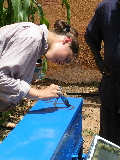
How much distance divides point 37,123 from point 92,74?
11.6 feet

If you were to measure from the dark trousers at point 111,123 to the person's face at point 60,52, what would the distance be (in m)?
0.82

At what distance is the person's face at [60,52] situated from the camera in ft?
6.31

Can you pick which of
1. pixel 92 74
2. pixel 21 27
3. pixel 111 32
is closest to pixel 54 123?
pixel 21 27

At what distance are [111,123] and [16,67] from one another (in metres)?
1.13

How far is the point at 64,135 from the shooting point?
2.01m

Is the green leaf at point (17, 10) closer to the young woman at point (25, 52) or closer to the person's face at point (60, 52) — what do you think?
the young woman at point (25, 52)

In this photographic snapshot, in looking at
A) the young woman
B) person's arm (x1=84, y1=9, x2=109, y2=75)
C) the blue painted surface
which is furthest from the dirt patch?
the young woman

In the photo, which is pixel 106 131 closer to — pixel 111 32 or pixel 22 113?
pixel 111 32

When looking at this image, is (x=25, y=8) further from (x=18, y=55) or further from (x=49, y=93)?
(x=18, y=55)

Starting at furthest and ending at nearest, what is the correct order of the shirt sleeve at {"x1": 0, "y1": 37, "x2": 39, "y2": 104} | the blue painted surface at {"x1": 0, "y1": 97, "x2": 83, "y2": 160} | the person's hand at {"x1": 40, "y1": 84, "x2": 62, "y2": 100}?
1. the person's hand at {"x1": 40, "y1": 84, "x2": 62, "y2": 100}
2. the shirt sleeve at {"x1": 0, "y1": 37, "x2": 39, "y2": 104}
3. the blue painted surface at {"x1": 0, "y1": 97, "x2": 83, "y2": 160}

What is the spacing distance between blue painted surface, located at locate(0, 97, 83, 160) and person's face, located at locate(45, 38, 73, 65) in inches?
16.4

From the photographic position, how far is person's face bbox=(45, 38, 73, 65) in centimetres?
192

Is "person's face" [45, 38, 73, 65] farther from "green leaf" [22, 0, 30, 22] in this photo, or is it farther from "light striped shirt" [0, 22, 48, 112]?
"green leaf" [22, 0, 30, 22]

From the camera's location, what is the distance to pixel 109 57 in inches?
98.3
